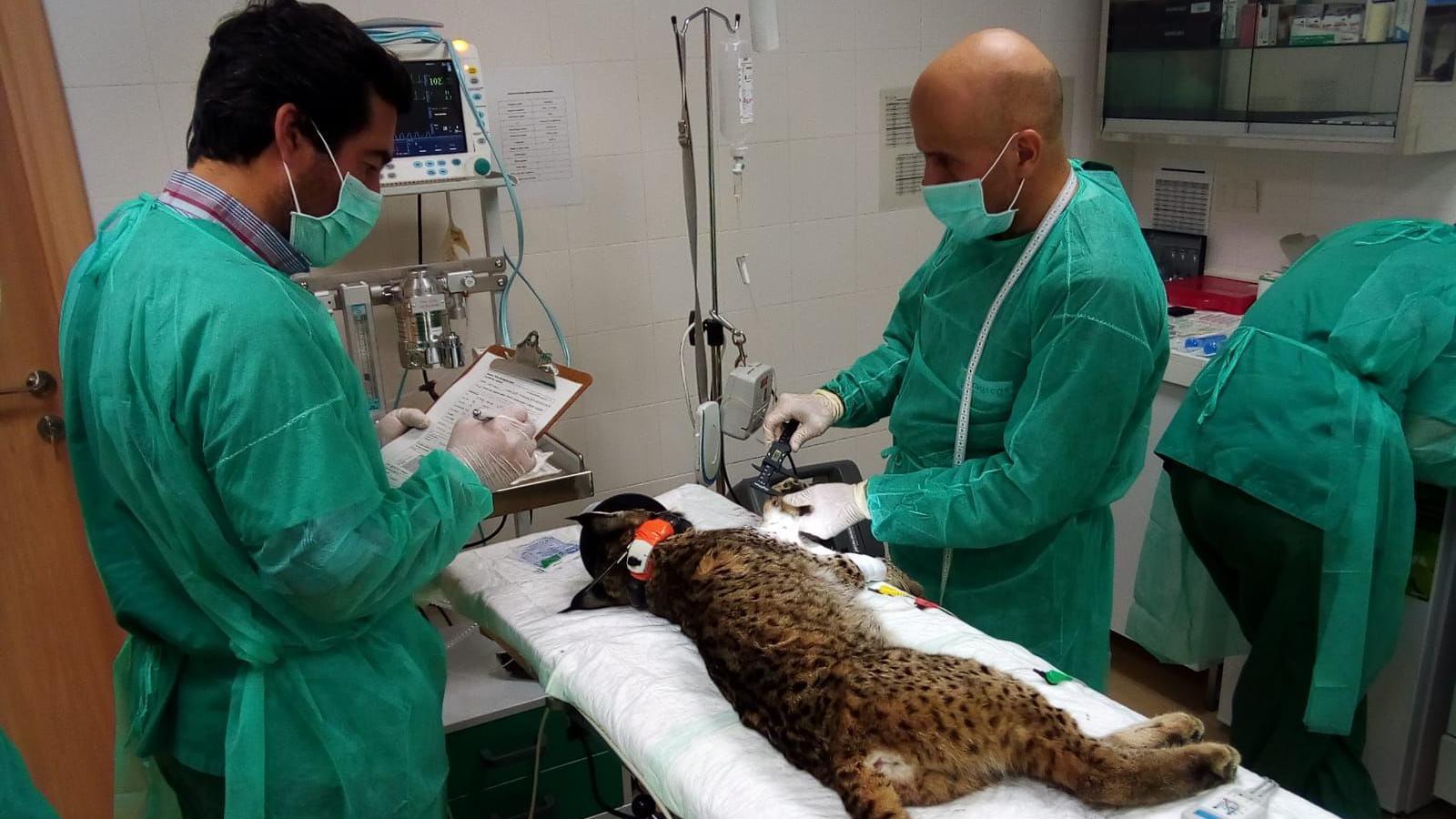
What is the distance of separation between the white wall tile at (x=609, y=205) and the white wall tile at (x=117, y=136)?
986 millimetres

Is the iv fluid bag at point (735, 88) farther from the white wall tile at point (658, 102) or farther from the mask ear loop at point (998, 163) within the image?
the mask ear loop at point (998, 163)

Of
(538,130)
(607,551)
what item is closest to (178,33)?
(538,130)

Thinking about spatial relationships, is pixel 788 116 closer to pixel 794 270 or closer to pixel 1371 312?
pixel 794 270

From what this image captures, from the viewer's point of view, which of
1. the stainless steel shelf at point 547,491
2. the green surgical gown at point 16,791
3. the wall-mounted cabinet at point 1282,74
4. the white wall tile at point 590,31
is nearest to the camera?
the green surgical gown at point 16,791

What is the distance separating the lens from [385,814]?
1.39 meters

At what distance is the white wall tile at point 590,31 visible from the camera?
8.45ft

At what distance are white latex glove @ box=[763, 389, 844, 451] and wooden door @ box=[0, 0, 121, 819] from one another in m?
1.63

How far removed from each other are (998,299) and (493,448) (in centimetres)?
84

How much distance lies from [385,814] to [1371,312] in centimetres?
191

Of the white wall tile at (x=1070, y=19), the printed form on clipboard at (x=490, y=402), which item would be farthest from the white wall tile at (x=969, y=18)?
the printed form on clipboard at (x=490, y=402)

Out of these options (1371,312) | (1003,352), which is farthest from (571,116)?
(1371,312)

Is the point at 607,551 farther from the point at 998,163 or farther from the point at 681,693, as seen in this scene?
the point at 998,163

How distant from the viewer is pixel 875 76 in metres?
3.03

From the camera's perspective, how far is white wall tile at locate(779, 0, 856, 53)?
9.37ft
